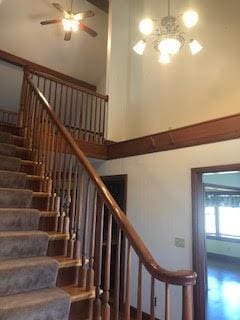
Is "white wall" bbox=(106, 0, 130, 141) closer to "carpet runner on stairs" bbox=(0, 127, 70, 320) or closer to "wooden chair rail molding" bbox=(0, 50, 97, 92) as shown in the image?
"wooden chair rail molding" bbox=(0, 50, 97, 92)

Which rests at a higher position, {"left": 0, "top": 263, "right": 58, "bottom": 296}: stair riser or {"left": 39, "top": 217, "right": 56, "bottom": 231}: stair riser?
{"left": 39, "top": 217, "right": 56, "bottom": 231}: stair riser

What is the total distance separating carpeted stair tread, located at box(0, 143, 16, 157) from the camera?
3624 millimetres

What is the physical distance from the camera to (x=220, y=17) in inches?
192

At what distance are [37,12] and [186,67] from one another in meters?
3.96

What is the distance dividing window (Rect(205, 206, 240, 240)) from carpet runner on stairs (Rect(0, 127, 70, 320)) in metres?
8.13

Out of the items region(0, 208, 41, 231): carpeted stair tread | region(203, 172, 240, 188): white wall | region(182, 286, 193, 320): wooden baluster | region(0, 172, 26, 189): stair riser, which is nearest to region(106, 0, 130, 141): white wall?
region(0, 172, 26, 189): stair riser

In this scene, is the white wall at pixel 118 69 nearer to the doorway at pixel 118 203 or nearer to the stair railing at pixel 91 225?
the doorway at pixel 118 203

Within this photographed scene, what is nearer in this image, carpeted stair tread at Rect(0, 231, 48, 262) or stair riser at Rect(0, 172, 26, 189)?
carpeted stair tread at Rect(0, 231, 48, 262)

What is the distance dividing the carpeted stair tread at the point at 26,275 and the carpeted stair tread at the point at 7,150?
174 cm

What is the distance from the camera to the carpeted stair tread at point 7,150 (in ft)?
11.9

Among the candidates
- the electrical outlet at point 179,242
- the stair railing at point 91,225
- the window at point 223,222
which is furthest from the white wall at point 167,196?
the window at point 223,222

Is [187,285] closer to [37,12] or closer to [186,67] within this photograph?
[186,67]

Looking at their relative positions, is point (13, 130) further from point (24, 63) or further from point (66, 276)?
point (24, 63)

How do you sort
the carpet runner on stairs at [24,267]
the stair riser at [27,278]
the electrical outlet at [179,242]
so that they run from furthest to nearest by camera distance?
the electrical outlet at [179,242]
the stair riser at [27,278]
the carpet runner on stairs at [24,267]
